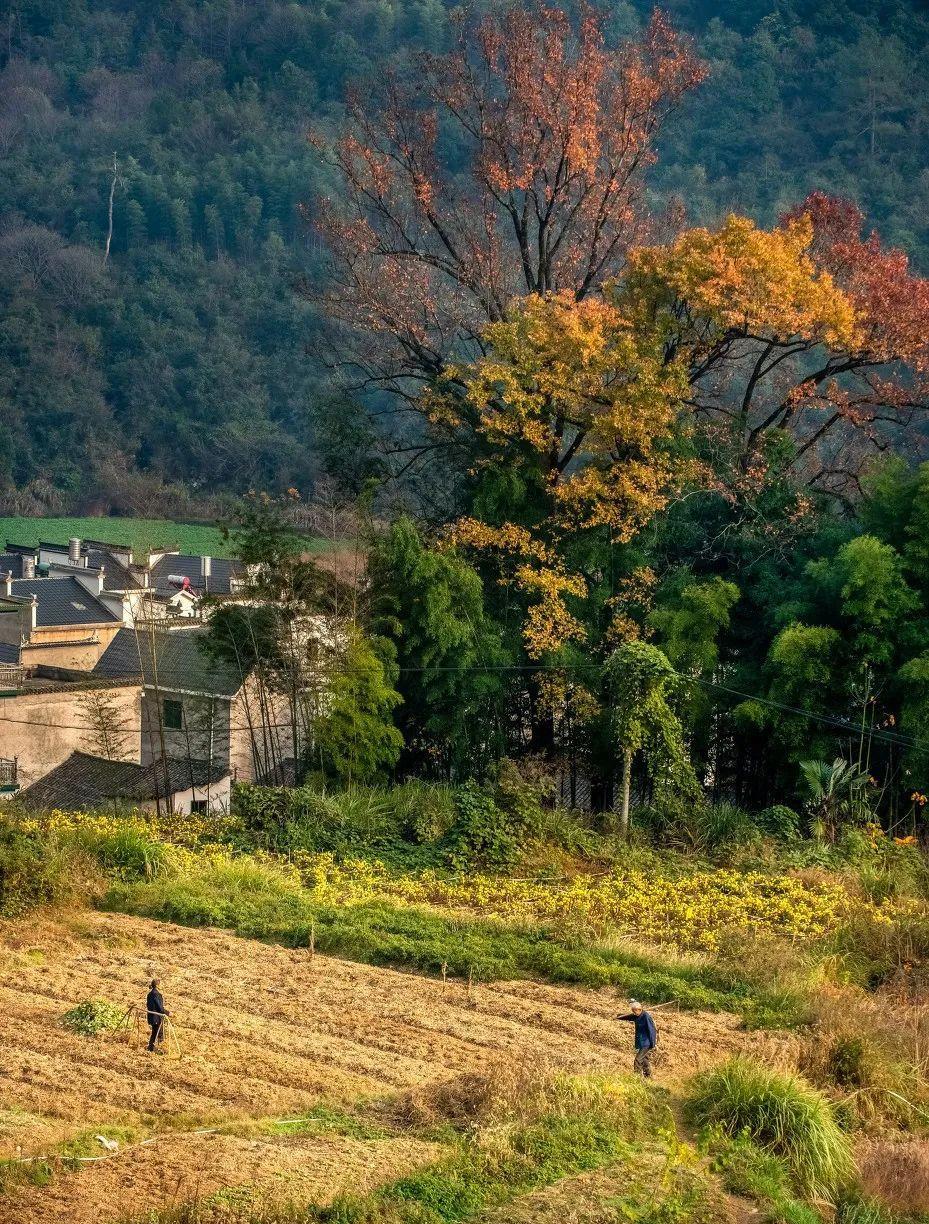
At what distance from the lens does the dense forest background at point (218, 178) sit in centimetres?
4328

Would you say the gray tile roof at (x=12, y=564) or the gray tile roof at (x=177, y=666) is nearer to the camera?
the gray tile roof at (x=177, y=666)

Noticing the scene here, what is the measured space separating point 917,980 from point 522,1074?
473 cm

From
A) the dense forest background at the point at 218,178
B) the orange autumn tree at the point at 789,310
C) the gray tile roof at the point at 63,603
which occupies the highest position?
the dense forest background at the point at 218,178

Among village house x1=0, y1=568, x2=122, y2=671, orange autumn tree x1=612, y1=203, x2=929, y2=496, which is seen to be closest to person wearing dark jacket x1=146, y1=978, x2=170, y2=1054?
orange autumn tree x1=612, y1=203, x2=929, y2=496

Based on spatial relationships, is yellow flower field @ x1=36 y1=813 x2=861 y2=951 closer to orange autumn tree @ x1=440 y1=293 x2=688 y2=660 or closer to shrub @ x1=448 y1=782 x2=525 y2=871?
shrub @ x1=448 y1=782 x2=525 y2=871

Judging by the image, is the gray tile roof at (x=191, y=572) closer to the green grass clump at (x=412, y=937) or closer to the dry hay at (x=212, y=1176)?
the green grass clump at (x=412, y=937)

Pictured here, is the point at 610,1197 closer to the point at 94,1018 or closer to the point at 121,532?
the point at 94,1018

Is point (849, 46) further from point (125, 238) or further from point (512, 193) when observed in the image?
point (125, 238)

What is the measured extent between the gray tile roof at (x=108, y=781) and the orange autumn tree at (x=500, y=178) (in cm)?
581

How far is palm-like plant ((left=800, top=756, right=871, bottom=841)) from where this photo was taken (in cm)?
1772

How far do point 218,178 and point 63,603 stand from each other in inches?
1466

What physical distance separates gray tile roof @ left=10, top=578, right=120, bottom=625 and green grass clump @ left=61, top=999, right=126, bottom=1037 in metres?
19.6

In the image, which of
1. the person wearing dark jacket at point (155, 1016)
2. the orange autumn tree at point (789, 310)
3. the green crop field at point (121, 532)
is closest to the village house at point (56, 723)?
the orange autumn tree at point (789, 310)

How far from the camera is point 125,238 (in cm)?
6284
